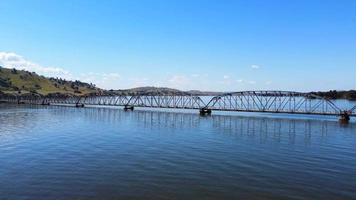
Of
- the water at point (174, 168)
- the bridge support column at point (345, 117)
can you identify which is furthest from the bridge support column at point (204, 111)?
the water at point (174, 168)

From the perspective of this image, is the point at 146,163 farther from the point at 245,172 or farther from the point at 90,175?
the point at 245,172

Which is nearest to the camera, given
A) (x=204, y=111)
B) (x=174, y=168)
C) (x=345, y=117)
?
(x=174, y=168)

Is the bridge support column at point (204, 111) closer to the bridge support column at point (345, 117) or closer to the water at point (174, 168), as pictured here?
the bridge support column at point (345, 117)

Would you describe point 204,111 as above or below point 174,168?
above

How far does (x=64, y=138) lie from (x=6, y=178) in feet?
111

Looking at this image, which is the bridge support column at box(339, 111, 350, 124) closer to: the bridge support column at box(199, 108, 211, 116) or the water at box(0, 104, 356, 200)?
the bridge support column at box(199, 108, 211, 116)

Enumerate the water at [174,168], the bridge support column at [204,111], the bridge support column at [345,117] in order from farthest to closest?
1. the bridge support column at [204,111]
2. the bridge support column at [345,117]
3. the water at [174,168]

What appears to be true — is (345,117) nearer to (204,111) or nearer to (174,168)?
(204,111)

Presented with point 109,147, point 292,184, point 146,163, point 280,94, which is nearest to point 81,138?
point 109,147

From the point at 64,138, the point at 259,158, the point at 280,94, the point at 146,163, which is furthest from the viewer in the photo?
the point at 280,94

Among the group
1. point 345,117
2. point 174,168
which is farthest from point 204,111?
point 174,168

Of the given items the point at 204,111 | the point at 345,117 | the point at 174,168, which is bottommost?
the point at 174,168

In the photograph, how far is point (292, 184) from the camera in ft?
121

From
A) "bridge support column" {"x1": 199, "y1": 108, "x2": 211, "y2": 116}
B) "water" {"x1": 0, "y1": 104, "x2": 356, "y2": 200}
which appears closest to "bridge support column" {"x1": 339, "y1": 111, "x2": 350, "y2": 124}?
"bridge support column" {"x1": 199, "y1": 108, "x2": 211, "y2": 116}
